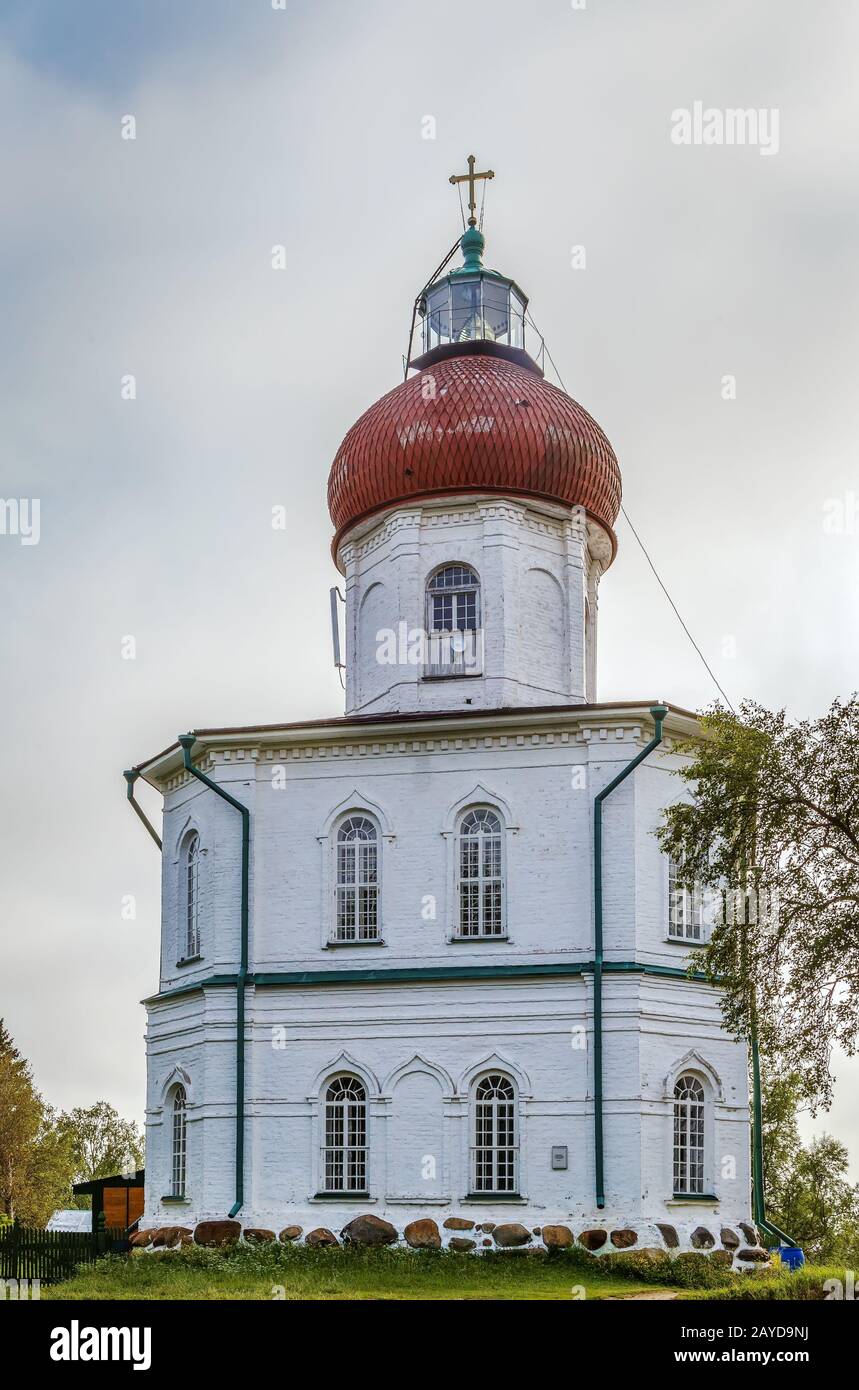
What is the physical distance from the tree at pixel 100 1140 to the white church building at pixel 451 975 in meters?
42.6

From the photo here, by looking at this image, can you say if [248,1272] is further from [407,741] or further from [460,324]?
[460,324]

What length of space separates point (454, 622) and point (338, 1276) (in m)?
10.1

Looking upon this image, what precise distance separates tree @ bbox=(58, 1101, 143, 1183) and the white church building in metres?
42.6

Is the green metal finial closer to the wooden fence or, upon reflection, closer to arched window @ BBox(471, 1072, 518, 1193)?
arched window @ BBox(471, 1072, 518, 1193)

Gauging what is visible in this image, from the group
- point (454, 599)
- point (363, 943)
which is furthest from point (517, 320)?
point (363, 943)

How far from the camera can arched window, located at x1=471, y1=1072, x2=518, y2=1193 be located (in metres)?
20.9

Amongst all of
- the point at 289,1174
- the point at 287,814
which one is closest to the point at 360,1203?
the point at 289,1174

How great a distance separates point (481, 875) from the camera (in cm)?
2212

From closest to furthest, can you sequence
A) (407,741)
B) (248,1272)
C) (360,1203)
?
(248,1272) < (360,1203) < (407,741)

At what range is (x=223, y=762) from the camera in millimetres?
23266

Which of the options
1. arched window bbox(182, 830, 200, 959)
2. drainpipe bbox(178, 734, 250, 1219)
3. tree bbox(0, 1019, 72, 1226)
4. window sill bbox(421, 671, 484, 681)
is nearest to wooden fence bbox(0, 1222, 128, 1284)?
drainpipe bbox(178, 734, 250, 1219)
